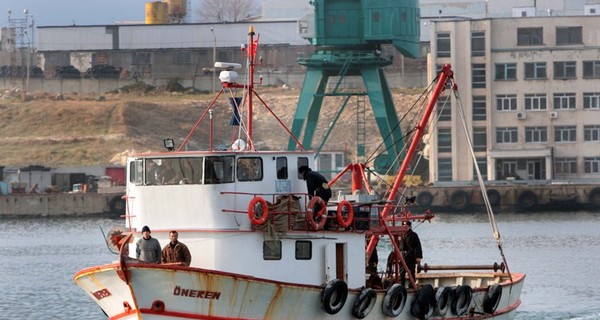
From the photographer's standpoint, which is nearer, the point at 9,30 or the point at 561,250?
the point at 561,250

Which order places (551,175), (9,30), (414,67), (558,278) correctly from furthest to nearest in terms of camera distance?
1. (9,30)
2. (414,67)
3. (551,175)
4. (558,278)

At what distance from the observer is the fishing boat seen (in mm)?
23844

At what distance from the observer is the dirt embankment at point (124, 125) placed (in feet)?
336

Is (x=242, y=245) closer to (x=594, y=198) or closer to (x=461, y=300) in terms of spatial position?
(x=461, y=300)

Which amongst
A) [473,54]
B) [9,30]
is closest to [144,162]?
[473,54]

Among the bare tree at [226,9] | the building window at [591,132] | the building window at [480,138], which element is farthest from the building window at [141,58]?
the building window at [591,132]

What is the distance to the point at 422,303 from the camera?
91.8 ft

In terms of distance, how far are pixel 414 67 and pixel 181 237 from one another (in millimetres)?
90928

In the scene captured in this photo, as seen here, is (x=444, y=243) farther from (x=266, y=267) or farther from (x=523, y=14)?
(x=523, y=14)

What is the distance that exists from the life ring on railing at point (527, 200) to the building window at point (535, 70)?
926 centimetres

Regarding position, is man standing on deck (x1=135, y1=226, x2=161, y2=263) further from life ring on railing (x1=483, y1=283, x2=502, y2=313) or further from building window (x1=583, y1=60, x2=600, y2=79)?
building window (x1=583, y1=60, x2=600, y2=79)

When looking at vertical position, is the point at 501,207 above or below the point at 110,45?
below

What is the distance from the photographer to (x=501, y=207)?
266 feet

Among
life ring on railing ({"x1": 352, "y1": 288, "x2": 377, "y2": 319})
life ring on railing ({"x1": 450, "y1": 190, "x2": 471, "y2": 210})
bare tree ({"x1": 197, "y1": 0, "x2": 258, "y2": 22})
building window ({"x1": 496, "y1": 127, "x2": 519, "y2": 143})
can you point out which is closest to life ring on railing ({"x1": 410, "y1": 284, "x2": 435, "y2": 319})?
life ring on railing ({"x1": 352, "y1": 288, "x2": 377, "y2": 319})
